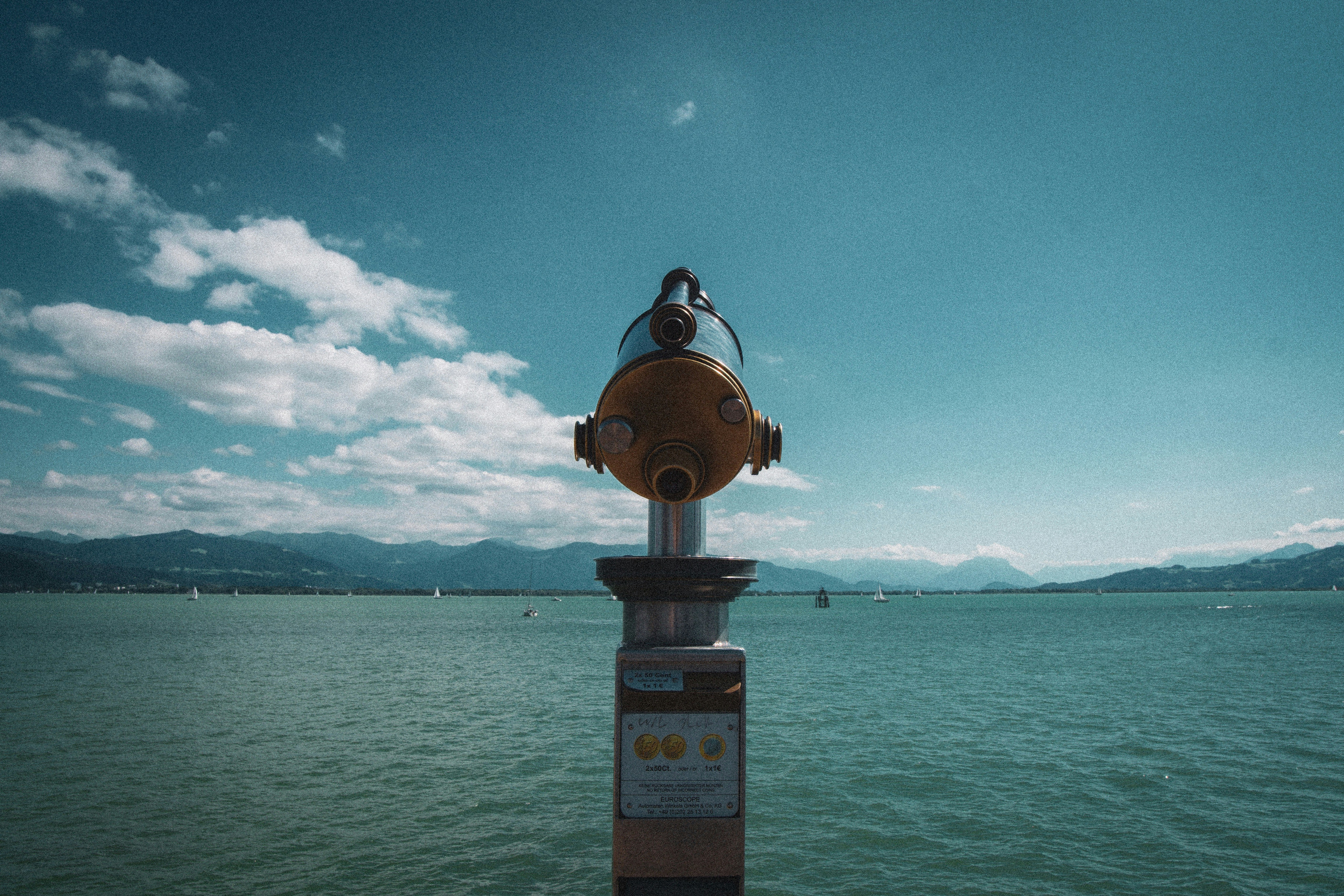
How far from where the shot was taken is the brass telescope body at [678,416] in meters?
2.12

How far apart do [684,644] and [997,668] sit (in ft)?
157

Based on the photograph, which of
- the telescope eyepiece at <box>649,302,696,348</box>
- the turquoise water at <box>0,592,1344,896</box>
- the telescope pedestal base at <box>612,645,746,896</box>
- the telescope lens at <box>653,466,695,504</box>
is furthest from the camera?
the turquoise water at <box>0,592,1344,896</box>

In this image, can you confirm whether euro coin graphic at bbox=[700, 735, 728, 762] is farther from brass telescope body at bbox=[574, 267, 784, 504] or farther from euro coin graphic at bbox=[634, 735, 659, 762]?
brass telescope body at bbox=[574, 267, 784, 504]

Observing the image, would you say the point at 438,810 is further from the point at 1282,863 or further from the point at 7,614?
the point at 7,614

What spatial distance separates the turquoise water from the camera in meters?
11.8

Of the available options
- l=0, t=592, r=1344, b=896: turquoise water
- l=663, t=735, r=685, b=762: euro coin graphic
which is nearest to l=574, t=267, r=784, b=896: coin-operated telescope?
l=663, t=735, r=685, b=762: euro coin graphic

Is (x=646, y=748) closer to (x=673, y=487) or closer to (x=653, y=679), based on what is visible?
(x=653, y=679)


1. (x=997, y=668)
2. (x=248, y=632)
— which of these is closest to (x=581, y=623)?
(x=248, y=632)

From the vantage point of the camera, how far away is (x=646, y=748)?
93.4 inches

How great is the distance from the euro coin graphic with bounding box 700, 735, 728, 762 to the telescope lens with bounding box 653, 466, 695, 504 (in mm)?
797

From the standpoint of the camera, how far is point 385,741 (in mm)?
21578

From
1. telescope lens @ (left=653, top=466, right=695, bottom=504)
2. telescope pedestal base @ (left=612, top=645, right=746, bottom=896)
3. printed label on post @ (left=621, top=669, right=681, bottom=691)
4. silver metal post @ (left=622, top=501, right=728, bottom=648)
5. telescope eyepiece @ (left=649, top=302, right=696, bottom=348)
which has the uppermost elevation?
telescope eyepiece @ (left=649, top=302, right=696, bottom=348)

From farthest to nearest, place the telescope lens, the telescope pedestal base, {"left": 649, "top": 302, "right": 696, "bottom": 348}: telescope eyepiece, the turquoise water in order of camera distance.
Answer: the turquoise water
the telescope pedestal base
the telescope lens
{"left": 649, "top": 302, "right": 696, "bottom": 348}: telescope eyepiece

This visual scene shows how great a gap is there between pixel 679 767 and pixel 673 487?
3.00ft
